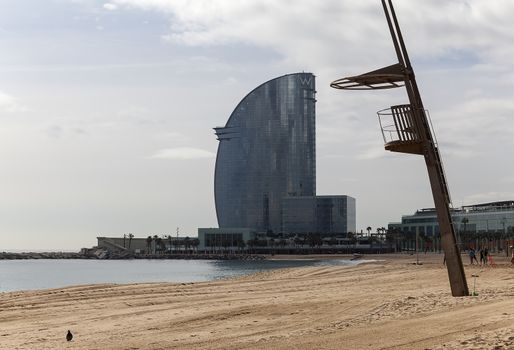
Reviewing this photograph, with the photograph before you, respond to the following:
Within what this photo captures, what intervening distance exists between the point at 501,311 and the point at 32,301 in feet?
54.4

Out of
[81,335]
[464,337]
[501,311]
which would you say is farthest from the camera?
[81,335]

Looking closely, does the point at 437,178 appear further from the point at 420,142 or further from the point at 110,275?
the point at 110,275

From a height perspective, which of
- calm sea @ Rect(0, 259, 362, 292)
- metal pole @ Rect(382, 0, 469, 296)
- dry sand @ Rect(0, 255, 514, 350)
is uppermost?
metal pole @ Rect(382, 0, 469, 296)

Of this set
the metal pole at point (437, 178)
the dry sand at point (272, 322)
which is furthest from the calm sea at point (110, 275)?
the metal pole at point (437, 178)

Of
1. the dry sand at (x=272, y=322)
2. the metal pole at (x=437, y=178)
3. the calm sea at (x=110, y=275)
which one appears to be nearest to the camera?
the dry sand at (x=272, y=322)

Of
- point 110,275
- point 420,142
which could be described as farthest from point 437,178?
point 110,275

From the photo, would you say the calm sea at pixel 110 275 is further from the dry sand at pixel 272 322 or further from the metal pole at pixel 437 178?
the metal pole at pixel 437 178

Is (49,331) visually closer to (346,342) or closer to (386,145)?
(346,342)

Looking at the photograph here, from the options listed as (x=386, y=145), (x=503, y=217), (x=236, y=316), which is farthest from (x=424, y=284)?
(x=503, y=217)

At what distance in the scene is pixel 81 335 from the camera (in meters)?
16.1

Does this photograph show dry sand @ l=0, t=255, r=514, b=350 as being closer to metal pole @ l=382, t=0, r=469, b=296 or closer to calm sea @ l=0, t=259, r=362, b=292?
metal pole @ l=382, t=0, r=469, b=296

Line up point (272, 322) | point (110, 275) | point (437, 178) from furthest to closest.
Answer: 1. point (110, 275)
2. point (437, 178)
3. point (272, 322)

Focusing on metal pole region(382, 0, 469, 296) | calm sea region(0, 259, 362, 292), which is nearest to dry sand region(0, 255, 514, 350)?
metal pole region(382, 0, 469, 296)

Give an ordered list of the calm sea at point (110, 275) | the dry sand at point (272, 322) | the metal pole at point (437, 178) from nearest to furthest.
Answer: the dry sand at point (272, 322), the metal pole at point (437, 178), the calm sea at point (110, 275)
